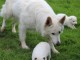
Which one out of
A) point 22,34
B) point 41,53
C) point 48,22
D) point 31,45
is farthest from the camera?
point 31,45

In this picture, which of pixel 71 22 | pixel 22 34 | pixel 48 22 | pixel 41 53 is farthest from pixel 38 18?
pixel 71 22

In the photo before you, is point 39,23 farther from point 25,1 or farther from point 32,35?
point 32,35

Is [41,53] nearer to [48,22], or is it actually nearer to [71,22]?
[48,22]

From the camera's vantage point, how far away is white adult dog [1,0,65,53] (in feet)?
21.9

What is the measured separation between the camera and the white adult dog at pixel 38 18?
6.69 meters

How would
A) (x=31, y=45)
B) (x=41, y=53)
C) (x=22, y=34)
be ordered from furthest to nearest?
(x=31, y=45)
(x=22, y=34)
(x=41, y=53)

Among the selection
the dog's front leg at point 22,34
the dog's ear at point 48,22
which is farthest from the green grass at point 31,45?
the dog's ear at point 48,22

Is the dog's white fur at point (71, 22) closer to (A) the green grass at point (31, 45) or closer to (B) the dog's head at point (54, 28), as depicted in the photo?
(A) the green grass at point (31, 45)

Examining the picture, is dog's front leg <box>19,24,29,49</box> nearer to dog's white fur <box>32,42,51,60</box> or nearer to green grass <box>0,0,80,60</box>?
green grass <box>0,0,80,60</box>

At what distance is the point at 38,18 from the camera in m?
7.00

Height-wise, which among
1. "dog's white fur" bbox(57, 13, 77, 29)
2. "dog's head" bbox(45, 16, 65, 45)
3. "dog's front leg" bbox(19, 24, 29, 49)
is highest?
"dog's head" bbox(45, 16, 65, 45)

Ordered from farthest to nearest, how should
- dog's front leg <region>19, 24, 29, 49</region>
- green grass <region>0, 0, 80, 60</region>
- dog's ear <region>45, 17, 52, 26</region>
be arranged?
dog's front leg <region>19, 24, 29, 49</region>, green grass <region>0, 0, 80, 60</region>, dog's ear <region>45, 17, 52, 26</region>

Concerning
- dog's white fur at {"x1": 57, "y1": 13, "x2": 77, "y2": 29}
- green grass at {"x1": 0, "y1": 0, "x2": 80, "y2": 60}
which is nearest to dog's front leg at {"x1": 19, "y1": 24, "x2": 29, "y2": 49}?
green grass at {"x1": 0, "y1": 0, "x2": 80, "y2": 60}

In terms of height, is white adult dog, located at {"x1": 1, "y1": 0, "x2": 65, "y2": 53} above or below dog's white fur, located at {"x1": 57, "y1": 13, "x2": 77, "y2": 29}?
above
